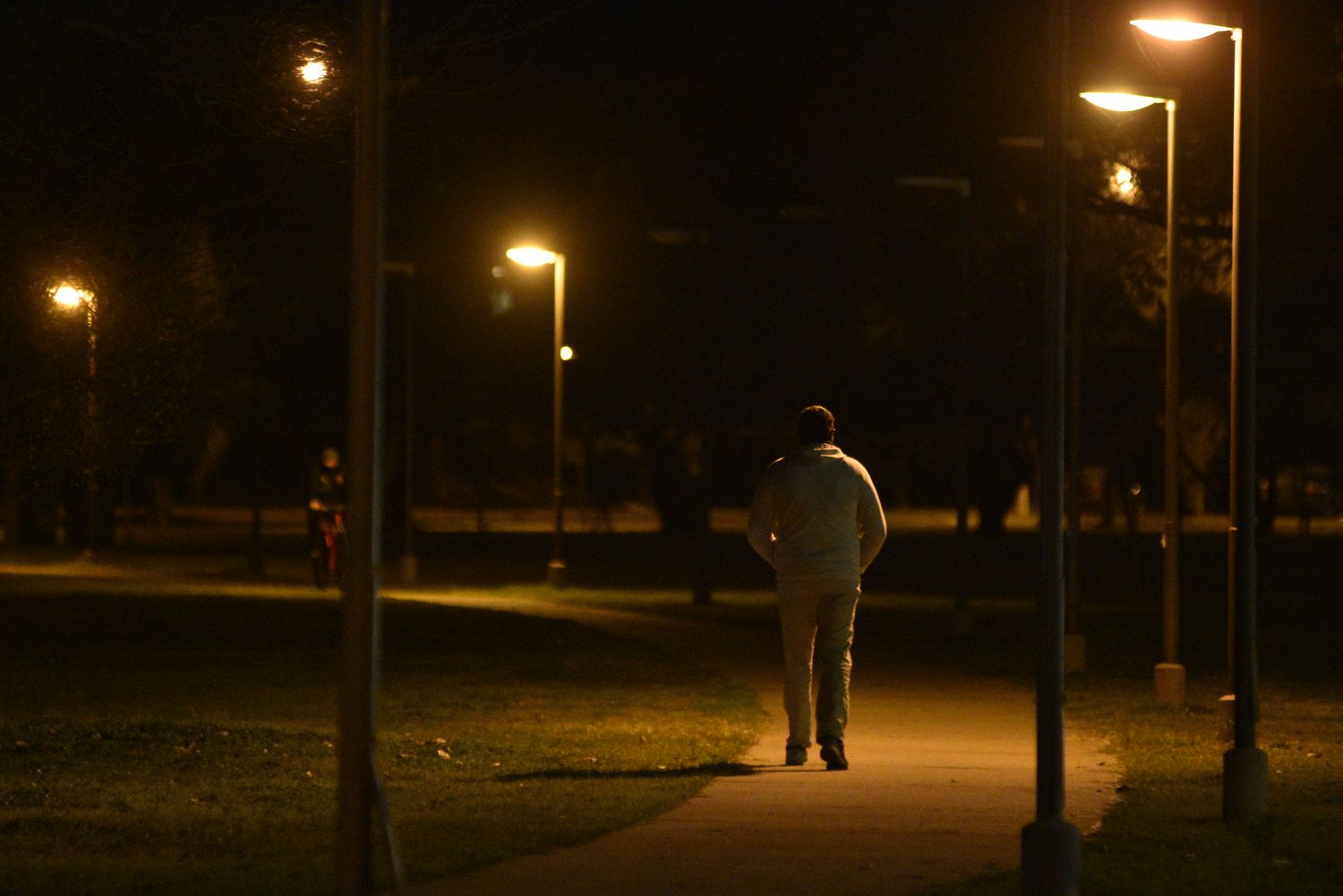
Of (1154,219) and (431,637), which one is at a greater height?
(1154,219)

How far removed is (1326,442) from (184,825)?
124ft

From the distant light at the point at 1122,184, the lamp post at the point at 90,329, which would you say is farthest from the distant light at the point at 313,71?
the distant light at the point at 1122,184

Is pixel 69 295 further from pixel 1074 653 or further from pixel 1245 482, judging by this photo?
pixel 1074 653

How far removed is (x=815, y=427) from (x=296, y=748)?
351 cm

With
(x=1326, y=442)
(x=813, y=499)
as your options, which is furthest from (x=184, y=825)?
(x=1326, y=442)

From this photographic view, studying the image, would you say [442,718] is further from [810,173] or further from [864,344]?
[864,344]

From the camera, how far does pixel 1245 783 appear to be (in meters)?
9.52

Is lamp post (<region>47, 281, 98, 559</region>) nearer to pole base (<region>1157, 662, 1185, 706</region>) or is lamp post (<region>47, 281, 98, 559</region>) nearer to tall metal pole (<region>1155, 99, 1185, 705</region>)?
tall metal pole (<region>1155, 99, 1185, 705</region>)

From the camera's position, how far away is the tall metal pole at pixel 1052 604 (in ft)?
24.4

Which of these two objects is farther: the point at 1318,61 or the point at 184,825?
the point at 1318,61

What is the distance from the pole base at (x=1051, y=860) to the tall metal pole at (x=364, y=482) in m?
2.40

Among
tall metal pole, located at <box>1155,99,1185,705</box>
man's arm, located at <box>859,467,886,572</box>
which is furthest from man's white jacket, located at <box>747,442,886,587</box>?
tall metal pole, located at <box>1155,99,1185,705</box>

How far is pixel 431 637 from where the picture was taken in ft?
71.1

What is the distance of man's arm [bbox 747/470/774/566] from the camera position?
36.8ft
